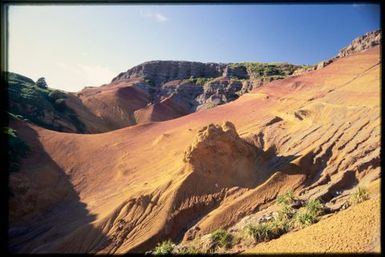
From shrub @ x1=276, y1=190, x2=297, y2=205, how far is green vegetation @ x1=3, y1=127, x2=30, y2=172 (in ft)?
40.1

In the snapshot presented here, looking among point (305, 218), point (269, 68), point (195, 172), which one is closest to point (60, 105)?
point (195, 172)

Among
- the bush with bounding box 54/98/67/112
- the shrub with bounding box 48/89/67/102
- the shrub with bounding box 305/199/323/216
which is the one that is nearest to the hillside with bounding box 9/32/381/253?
the shrub with bounding box 305/199/323/216

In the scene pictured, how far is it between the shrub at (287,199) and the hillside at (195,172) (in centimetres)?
63

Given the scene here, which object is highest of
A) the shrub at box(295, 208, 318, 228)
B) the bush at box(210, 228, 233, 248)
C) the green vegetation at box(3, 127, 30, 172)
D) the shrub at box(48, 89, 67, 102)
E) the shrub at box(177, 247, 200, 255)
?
the shrub at box(48, 89, 67, 102)

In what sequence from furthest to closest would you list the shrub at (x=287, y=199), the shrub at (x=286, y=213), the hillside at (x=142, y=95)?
the hillside at (x=142, y=95)
the shrub at (x=287, y=199)
the shrub at (x=286, y=213)

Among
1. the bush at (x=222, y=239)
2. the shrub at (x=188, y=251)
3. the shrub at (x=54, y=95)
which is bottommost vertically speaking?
the shrub at (x=188, y=251)

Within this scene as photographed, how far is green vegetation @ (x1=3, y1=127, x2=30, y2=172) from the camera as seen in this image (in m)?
18.7

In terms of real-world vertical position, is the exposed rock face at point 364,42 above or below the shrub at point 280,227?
above

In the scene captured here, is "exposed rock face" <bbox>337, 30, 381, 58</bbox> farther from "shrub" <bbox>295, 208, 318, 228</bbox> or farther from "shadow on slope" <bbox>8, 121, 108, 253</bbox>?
"shadow on slope" <bbox>8, 121, 108, 253</bbox>

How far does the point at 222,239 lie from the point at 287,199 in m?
2.83

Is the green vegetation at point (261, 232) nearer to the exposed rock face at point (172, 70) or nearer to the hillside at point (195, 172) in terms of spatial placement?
the hillside at point (195, 172)

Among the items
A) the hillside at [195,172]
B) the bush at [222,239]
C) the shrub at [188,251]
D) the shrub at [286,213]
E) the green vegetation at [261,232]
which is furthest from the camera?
the hillside at [195,172]

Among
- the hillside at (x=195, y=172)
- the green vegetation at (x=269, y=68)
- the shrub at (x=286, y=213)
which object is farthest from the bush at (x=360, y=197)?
the green vegetation at (x=269, y=68)

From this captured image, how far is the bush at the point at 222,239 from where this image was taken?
426 inches
